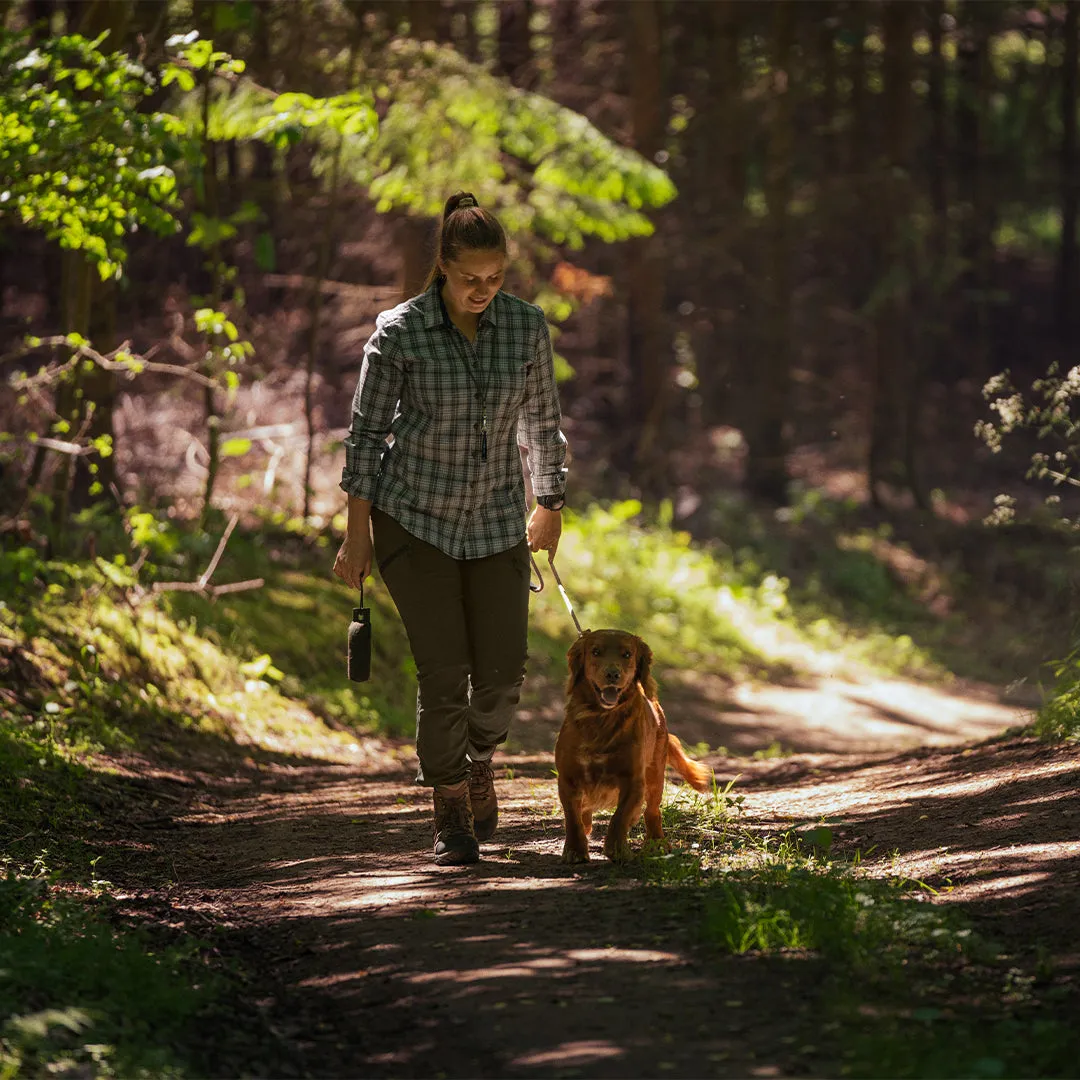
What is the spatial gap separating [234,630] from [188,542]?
102 centimetres

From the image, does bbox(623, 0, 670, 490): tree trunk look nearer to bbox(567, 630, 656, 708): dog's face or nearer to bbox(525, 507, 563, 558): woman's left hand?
bbox(525, 507, 563, 558): woman's left hand

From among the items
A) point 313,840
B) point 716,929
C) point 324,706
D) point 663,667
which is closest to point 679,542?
point 663,667

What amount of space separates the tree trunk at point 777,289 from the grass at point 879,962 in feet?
60.3

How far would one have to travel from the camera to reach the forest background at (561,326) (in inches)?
337

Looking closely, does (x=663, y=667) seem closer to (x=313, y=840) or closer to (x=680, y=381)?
(x=313, y=840)

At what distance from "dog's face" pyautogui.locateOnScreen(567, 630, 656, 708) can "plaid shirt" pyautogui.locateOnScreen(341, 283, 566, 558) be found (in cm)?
54

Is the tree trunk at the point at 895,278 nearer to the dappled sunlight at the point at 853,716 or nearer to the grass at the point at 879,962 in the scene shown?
the dappled sunlight at the point at 853,716

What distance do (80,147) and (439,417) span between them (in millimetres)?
3385

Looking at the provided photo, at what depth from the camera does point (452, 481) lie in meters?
5.56

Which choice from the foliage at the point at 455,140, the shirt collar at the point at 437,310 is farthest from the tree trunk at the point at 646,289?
the shirt collar at the point at 437,310

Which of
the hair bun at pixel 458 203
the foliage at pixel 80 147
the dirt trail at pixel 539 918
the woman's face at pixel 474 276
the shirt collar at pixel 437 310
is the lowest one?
the dirt trail at pixel 539 918

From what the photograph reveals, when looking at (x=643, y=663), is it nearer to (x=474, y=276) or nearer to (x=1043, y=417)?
(x=474, y=276)

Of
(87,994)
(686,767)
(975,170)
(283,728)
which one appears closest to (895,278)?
(975,170)

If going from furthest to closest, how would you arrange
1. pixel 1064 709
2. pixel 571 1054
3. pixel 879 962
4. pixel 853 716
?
pixel 853 716 < pixel 1064 709 < pixel 879 962 < pixel 571 1054
